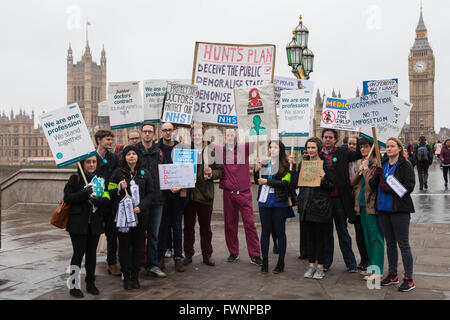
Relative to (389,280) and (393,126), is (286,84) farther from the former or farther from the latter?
(389,280)

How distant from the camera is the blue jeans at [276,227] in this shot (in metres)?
6.02

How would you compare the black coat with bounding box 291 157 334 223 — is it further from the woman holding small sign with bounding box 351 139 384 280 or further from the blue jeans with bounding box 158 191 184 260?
the blue jeans with bounding box 158 191 184 260

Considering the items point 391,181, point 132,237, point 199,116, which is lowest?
point 132,237

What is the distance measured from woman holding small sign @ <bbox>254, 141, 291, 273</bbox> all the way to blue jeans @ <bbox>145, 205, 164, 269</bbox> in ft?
4.56

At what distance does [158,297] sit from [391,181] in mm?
Result: 2924

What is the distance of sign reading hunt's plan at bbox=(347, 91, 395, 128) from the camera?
5828 millimetres

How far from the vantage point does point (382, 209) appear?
17.3ft

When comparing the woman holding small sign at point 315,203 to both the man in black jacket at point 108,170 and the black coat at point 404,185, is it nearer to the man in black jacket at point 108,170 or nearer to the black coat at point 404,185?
the black coat at point 404,185

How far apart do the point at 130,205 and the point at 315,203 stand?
2.31 metres

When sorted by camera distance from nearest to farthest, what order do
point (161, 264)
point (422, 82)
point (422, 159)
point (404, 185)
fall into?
point (404, 185) → point (161, 264) → point (422, 159) → point (422, 82)

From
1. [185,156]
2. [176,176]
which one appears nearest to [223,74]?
[185,156]

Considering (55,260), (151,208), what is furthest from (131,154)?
(55,260)

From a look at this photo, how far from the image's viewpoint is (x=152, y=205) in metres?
5.88
